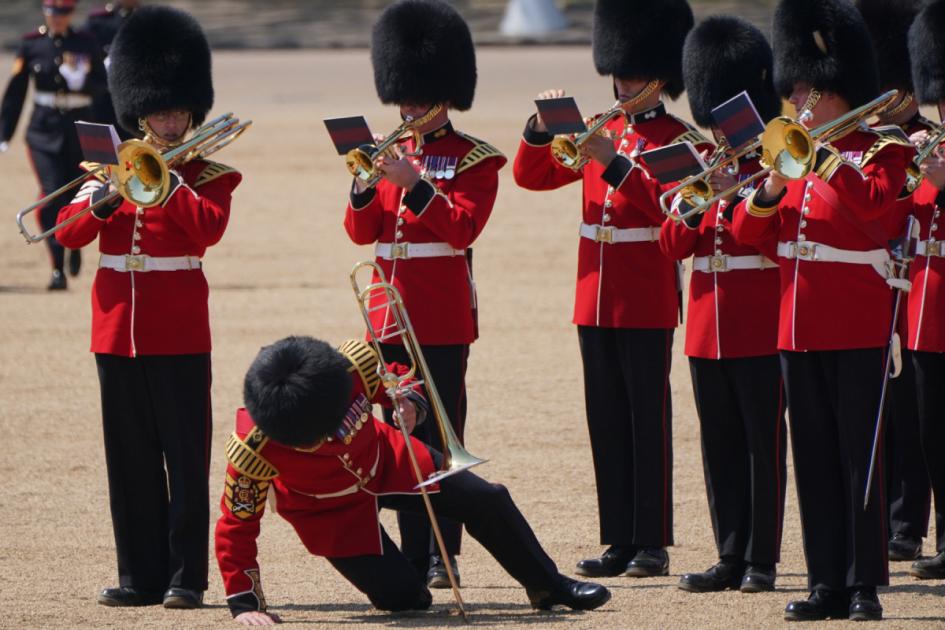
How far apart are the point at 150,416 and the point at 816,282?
1.75 metres

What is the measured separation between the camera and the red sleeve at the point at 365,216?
5438 mm

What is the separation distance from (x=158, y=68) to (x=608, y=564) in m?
1.84

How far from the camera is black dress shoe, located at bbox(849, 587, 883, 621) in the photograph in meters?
4.76

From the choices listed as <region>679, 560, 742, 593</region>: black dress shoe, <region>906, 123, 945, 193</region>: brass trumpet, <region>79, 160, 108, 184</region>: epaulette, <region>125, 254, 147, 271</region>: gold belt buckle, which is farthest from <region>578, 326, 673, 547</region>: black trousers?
<region>79, 160, 108, 184</region>: epaulette

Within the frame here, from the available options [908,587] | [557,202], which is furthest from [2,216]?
[908,587]

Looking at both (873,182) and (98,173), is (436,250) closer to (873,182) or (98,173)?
(98,173)

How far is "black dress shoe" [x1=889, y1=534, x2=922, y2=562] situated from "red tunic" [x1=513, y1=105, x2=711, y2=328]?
92 centimetres

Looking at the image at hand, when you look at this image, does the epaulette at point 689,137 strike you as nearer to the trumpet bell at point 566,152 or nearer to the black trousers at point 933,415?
the trumpet bell at point 566,152

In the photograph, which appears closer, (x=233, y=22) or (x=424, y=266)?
(x=424, y=266)

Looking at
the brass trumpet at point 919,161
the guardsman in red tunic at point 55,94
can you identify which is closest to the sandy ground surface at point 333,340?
the guardsman in red tunic at point 55,94

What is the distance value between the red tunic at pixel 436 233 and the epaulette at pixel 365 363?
0.50 m

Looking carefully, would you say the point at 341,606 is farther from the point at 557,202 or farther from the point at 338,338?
the point at 557,202

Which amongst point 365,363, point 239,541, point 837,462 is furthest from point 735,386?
point 239,541

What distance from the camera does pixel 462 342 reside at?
18.1 ft
